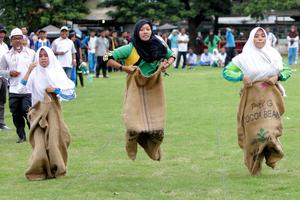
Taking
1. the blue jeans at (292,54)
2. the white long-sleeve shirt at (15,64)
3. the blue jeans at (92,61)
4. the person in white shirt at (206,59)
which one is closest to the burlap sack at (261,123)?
the white long-sleeve shirt at (15,64)

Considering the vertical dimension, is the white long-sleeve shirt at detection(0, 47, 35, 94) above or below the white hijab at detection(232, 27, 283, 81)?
below

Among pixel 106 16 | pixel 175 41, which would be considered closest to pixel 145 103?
pixel 175 41

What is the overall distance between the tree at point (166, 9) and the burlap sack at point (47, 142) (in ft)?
126

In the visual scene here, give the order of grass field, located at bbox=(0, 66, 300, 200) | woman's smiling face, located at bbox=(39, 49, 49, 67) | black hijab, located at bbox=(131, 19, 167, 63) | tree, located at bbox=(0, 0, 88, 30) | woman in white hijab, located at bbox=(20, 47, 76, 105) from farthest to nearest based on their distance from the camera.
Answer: tree, located at bbox=(0, 0, 88, 30) < woman's smiling face, located at bbox=(39, 49, 49, 67) < woman in white hijab, located at bbox=(20, 47, 76, 105) < black hijab, located at bbox=(131, 19, 167, 63) < grass field, located at bbox=(0, 66, 300, 200)

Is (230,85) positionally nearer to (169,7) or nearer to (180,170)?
(180,170)

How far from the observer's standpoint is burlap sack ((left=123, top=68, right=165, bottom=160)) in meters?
8.85

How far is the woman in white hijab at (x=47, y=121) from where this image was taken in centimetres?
894

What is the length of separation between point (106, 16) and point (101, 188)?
143 feet

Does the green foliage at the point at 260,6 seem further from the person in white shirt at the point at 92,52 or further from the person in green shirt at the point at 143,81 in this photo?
the person in green shirt at the point at 143,81

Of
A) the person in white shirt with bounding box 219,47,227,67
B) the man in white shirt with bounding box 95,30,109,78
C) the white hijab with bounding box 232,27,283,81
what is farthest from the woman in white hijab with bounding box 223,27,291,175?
the person in white shirt with bounding box 219,47,227,67

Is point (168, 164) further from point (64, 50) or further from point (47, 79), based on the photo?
point (64, 50)

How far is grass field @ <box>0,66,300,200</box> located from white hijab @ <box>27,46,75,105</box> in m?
1.10

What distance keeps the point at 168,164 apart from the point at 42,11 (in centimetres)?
3919

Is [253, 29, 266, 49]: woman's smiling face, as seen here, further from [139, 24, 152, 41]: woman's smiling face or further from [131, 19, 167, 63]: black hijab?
[139, 24, 152, 41]: woman's smiling face
